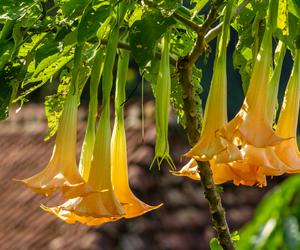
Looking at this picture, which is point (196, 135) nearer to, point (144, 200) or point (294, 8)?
point (294, 8)

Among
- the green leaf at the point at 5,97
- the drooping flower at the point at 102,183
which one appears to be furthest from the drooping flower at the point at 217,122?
the green leaf at the point at 5,97

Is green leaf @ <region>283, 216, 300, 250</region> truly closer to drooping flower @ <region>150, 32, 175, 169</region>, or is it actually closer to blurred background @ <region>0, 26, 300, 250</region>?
drooping flower @ <region>150, 32, 175, 169</region>

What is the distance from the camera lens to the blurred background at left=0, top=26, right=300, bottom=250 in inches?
138

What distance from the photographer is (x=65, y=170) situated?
43.5 inches

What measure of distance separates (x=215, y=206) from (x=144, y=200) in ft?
7.79

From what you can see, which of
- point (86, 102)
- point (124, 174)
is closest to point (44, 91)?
point (86, 102)

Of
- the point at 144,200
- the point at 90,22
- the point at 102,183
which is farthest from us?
the point at 144,200

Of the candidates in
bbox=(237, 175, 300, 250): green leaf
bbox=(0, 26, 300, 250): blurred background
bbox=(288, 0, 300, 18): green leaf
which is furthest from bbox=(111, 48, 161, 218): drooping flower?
bbox=(0, 26, 300, 250): blurred background

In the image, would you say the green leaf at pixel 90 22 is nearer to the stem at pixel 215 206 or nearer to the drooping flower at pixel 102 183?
the drooping flower at pixel 102 183

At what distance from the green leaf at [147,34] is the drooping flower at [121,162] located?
12 cm

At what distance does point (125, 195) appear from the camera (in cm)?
117

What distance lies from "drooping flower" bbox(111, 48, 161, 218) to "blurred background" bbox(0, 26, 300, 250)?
221cm

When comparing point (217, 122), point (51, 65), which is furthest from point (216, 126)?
point (51, 65)

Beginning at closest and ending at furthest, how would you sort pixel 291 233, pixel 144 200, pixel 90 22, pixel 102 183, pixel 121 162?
pixel 291 233
pixel 90 22
pixel 102 183
pixel 121 162
pixel 144 200
